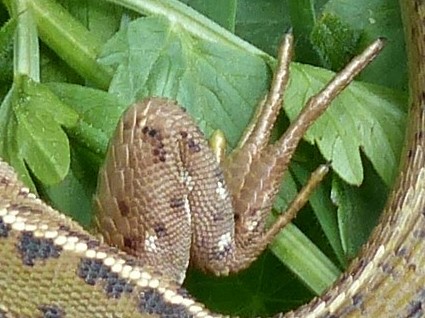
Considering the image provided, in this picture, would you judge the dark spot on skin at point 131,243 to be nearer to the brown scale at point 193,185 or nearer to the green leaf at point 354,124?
the brown scale at point 193,185

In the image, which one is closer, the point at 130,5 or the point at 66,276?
the point at 66,276

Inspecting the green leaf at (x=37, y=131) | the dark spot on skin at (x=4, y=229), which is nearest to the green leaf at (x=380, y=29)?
the green leaf at (x=37, y=131)

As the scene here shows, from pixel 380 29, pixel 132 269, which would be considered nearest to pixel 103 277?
pixel 132 269

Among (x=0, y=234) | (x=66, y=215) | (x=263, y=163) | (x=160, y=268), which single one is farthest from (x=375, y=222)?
(x=0, y=234)

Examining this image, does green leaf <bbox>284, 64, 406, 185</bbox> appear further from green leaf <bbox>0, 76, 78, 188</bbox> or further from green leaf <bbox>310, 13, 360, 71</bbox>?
green leaf <bbox>0, 76, 78, 188</bbox>

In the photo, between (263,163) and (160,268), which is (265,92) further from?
(160,268)
